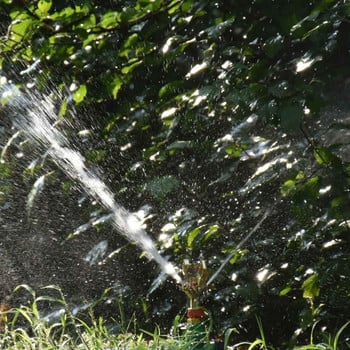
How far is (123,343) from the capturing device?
6.88 feet

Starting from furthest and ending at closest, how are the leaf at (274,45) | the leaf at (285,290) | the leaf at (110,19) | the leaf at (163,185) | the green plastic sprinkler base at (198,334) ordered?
the leaf at (163,185) < the leaf at (110,19) < the leaf at (285,290) < the leaf at (274,45) < the green plastic sprinkler base at (198,334)

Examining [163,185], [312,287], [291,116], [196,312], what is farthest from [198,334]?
[163,185]

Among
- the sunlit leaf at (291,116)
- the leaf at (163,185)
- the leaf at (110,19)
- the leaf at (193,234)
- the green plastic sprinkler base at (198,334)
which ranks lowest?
the green plastic sprinkler base at (198,334)

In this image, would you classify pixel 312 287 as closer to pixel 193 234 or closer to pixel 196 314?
pixel 196 314

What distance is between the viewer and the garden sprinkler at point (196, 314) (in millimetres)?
1755

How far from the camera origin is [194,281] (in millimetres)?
1975

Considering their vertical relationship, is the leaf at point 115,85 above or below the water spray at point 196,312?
above

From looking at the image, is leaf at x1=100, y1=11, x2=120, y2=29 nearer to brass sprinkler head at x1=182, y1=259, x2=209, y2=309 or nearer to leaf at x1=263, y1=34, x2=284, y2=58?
leaf at x1=263, y1=34, x2=284, y2=58

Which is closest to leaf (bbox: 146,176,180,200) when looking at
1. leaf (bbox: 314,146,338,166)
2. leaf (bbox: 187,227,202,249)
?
leaf (bbox: 187,227,202,249)

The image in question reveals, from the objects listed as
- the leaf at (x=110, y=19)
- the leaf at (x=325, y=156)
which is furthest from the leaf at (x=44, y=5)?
the leaf at (x=325, y=156)

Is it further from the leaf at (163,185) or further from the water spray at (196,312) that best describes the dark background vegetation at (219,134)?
the water spray at (196,312)

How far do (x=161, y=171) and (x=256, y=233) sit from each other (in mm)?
447

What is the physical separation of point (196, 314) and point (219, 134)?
83cm

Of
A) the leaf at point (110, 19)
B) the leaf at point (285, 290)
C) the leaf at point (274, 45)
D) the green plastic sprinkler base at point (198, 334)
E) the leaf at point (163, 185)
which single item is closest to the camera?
the green plastic sprinkler base at point (198, 334)
